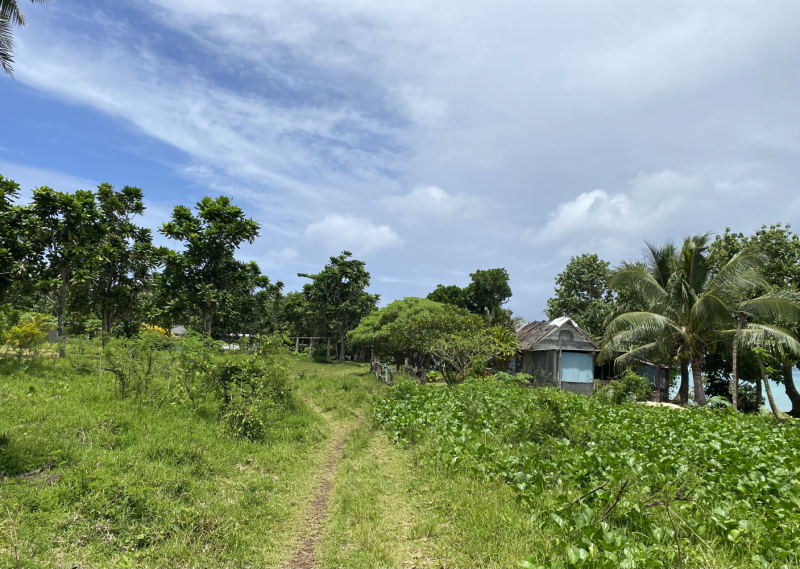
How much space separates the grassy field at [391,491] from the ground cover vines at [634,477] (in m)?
0.03

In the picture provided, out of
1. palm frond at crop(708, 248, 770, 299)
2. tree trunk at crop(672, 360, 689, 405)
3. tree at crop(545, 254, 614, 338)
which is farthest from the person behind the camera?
tree at crop(545, 254, 614, 338)

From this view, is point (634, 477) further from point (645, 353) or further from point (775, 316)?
point (645, 353)

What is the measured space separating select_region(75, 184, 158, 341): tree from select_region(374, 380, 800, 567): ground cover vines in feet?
59.4

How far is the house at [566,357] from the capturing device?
971 inches

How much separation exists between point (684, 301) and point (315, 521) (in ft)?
68.4

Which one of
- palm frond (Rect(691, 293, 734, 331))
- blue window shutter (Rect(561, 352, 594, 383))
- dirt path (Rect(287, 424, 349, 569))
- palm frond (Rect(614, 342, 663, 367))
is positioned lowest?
dirt path (Rect(287, 424, 349, 569))

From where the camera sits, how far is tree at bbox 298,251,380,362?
3759 cm

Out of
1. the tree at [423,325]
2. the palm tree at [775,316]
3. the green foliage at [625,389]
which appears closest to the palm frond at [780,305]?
the palm tree at [775,316]

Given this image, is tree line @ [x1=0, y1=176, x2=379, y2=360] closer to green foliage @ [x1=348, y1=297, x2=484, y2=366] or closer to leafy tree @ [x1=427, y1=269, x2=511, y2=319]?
green foliage @ [x1=348, y1=297, x2=484, y2=366]

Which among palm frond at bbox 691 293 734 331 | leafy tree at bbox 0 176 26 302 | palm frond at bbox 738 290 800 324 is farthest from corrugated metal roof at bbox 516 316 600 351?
leafy tree at bbox 0 176 26 302

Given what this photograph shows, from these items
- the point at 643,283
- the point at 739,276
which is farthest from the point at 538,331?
the point at 739,276

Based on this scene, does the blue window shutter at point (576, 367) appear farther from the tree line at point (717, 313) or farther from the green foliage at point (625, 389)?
the green foliage at point (625, 389)

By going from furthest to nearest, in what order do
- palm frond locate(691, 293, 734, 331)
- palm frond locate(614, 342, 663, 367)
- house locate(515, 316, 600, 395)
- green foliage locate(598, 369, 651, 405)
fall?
house locate(515, 316, 600, 395) < palm frond locate(614, 342, 663, 367) < palm frond locate(691, 293, 734, 331) < green foliage locate(598, 369, 651, 405)

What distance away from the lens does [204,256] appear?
69.8ft
